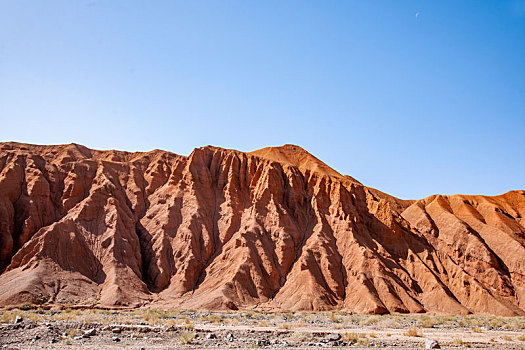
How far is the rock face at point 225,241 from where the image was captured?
58438 mm

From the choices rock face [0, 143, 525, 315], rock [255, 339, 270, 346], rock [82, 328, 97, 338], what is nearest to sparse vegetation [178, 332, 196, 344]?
rock [255, 339, 270, 346]

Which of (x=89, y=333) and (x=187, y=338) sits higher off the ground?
(x=89, y=333)

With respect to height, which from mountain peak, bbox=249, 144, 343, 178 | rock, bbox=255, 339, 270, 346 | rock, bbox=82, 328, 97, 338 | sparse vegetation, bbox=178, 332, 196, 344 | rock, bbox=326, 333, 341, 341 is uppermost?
mountain peak, bbox=249, 144, 343, 178

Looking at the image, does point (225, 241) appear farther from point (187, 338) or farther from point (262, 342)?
point (262, 342)

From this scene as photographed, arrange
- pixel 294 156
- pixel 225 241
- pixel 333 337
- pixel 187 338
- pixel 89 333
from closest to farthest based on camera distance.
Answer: pixel 187 338 < pixel 333 337 < pixel 89 333 < pixel 225 241 < pixel 294 156

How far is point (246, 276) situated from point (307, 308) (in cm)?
964

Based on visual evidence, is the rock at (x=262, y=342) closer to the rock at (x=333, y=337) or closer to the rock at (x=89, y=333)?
the rock at (x=333, y=337)

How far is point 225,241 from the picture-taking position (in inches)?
2781

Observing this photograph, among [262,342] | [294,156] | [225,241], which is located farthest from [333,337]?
[294,156]

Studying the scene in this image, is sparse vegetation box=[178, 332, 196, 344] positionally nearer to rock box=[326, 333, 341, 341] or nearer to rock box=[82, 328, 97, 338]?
rock box=[82, 328, 97, 338]

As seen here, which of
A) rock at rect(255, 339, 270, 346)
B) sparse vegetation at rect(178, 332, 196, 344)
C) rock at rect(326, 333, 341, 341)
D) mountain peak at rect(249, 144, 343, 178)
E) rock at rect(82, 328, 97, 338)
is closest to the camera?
rock at rect(255, 339, 270, 346)

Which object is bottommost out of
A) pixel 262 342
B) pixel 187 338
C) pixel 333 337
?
pixel 333 337

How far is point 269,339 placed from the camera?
2603 centimetres

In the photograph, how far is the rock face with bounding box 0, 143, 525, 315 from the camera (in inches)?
2301
